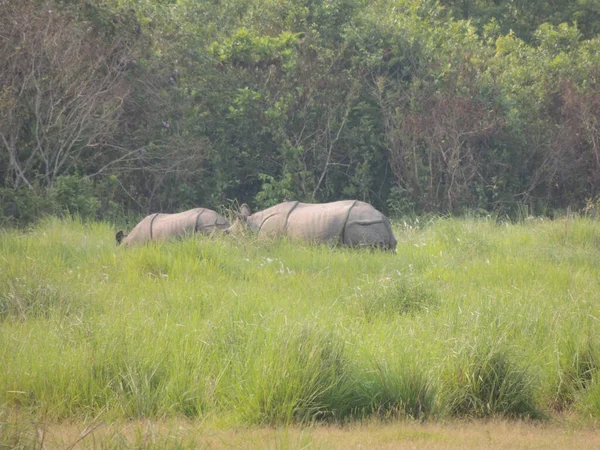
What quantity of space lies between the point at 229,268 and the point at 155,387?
136 inches

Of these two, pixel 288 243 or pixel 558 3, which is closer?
pixel 288 243

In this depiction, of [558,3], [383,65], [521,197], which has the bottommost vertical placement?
[521,197]

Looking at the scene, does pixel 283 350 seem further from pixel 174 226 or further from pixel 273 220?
pixel 273 220

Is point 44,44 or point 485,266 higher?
point 44,44

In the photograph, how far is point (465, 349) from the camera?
5.48 meters

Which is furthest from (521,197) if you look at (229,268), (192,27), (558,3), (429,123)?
(558,3)

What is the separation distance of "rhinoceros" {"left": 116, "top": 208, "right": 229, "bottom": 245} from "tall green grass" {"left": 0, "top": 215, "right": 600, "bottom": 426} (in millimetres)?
1620

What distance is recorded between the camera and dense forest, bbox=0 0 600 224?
14672 mm

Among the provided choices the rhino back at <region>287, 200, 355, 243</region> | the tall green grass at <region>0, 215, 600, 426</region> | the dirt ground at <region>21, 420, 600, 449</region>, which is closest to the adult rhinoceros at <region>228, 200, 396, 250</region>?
the rhino back at <region>287, 200, 355, 243</region>

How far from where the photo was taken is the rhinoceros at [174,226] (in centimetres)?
1043

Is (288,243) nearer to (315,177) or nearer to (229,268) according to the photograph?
(229,268)

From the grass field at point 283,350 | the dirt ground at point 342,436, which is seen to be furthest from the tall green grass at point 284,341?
the dirt ground at point 342,436

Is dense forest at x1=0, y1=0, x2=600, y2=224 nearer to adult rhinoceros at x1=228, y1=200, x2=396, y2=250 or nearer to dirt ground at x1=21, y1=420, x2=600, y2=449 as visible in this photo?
adult rhinoceros at x1=228, y1=200, x2=396, y2=250

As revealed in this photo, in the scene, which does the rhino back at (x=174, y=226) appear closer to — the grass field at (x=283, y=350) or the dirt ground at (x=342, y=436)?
the grass field at (x=283, y=350)
